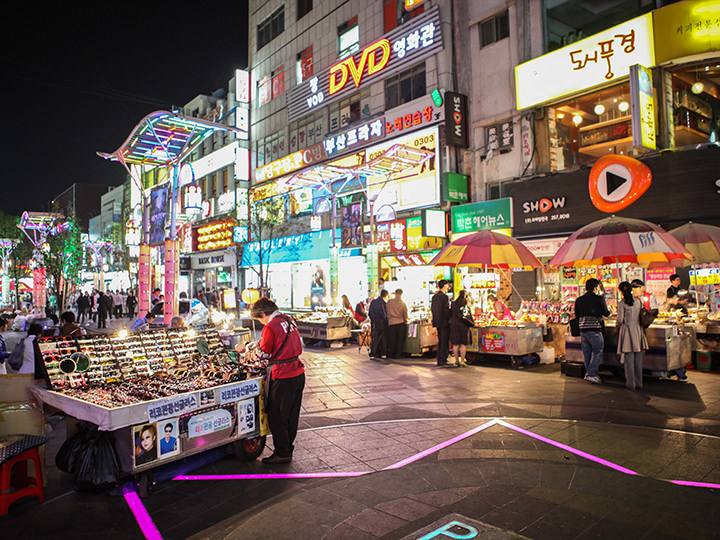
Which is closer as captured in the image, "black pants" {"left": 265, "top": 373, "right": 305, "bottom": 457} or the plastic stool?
the plastic stool

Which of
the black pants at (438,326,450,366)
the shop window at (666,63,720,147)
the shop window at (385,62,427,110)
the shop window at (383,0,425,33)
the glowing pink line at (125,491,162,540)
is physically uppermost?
the shop window at (383,0,425,33)

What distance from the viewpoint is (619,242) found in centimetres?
938

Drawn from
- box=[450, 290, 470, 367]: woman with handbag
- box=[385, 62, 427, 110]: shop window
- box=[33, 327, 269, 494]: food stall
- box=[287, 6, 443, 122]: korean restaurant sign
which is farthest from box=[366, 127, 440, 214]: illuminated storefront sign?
box=[33, 327, 269, 494]: food stall

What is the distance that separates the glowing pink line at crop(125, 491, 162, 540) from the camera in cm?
409

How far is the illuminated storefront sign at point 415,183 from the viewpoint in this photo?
2038cm

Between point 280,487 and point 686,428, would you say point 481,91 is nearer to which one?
point 686,428

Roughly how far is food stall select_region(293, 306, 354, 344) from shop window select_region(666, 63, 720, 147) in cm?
1108

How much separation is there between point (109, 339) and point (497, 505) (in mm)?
4632

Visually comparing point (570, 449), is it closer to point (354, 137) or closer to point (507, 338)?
point (507, 338)

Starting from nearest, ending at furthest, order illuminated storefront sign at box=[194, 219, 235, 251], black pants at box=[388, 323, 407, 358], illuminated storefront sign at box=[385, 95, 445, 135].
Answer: black pants at box=[388, 323, 407, 358] → illuminated storefront sign at box=[385, 95, 445, 135] → illuminated storefront sign at box=[194, 219, 235, 251]

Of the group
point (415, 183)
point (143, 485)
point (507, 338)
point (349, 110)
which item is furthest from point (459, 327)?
point (349, 110)

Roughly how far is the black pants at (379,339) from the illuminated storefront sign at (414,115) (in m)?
10.1

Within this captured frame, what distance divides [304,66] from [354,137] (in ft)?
29.2

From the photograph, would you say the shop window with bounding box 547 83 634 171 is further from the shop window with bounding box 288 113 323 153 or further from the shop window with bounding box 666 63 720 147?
the shop window with bounding box 288 113 323 153
